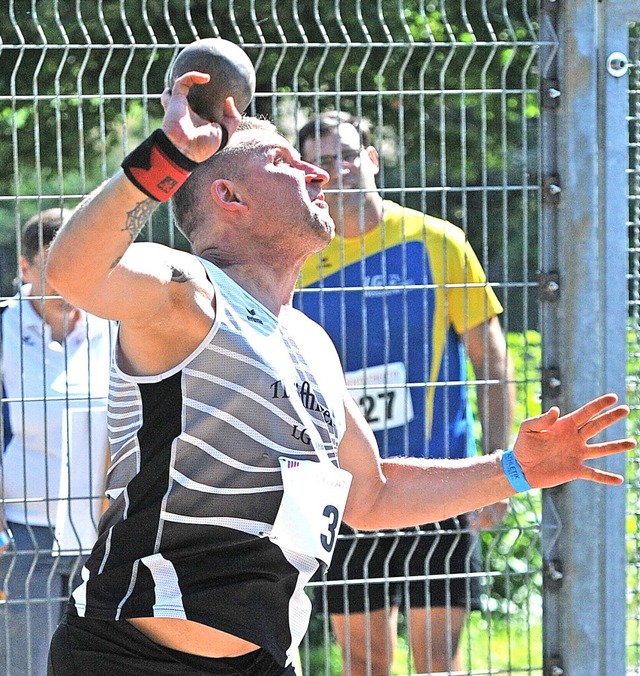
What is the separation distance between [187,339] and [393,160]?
17.1 feet

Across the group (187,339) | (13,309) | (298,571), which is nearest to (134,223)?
(187,339)

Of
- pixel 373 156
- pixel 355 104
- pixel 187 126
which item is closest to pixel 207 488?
pixel 187 126

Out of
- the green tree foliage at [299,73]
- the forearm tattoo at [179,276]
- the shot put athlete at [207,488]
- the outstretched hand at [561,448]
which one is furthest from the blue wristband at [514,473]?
the green tree foliage at [299,73]

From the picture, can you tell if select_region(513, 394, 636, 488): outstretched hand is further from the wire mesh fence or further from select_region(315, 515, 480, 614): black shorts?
the wire mesh fence

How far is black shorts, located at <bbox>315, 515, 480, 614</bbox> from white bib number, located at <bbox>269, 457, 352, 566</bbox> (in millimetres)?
1163

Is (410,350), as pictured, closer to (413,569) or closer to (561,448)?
(413,569)

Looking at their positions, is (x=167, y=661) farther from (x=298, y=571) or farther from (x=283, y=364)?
(x=283, y=364)

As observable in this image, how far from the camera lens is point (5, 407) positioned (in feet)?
13.3

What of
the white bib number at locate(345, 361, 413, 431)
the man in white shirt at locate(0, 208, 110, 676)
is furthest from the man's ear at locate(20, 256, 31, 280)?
the white bib number at locate(345, 361, 413, 431)

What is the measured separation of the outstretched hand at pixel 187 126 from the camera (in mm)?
2201

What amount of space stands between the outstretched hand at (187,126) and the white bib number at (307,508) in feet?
2.45

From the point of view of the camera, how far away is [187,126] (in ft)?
7.24

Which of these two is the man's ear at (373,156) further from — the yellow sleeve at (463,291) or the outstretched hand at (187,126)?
the outstretched hand at (187,126)

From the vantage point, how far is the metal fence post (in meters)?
3.89
